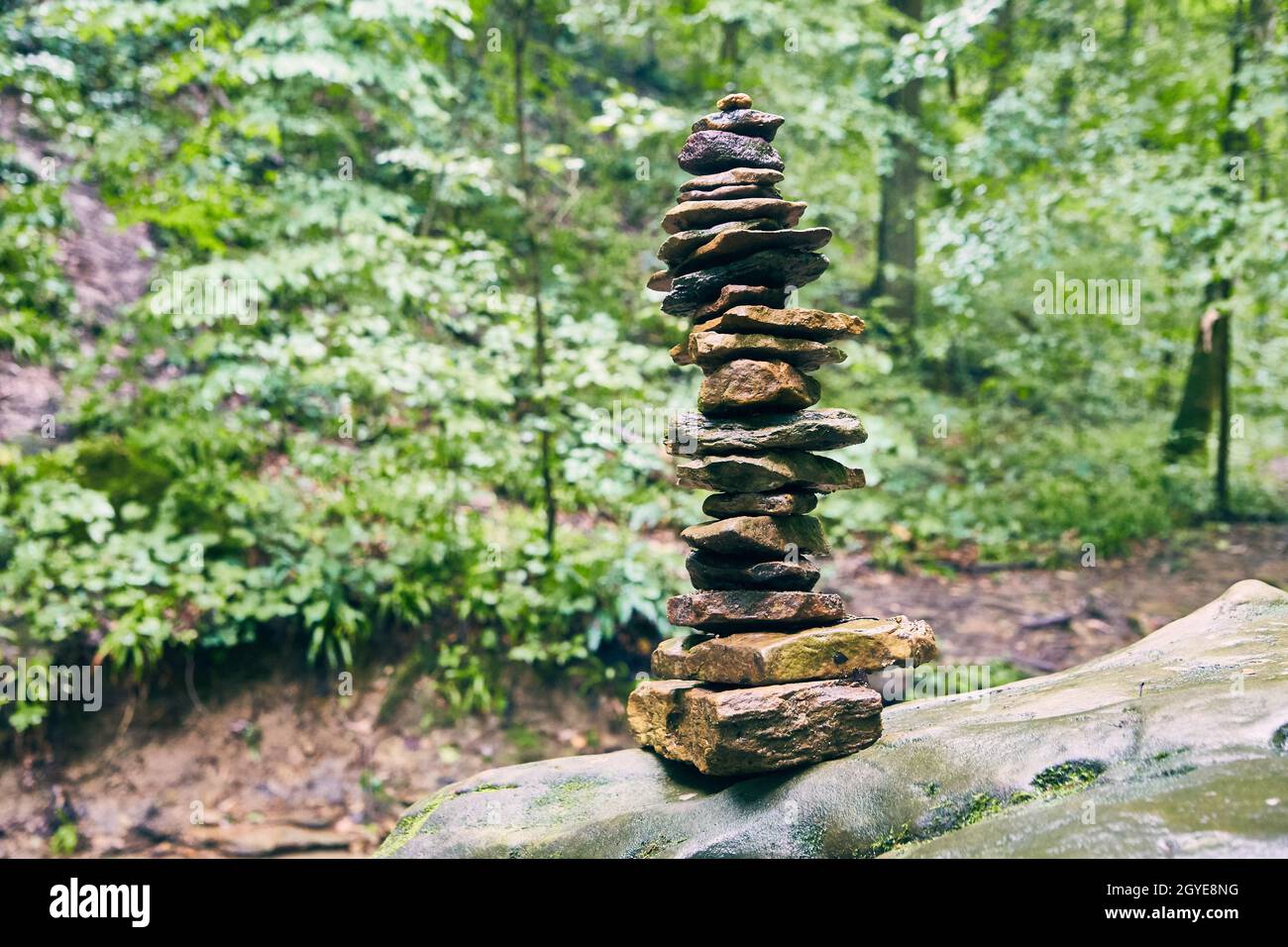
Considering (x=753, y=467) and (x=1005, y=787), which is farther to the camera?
(x=753, y=467)

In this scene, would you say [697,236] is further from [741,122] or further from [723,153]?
[741,122]

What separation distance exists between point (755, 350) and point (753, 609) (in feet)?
3.15

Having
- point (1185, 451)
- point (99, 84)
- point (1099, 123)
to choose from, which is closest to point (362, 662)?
point (99, 84)

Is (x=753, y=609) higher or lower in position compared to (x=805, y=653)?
higher

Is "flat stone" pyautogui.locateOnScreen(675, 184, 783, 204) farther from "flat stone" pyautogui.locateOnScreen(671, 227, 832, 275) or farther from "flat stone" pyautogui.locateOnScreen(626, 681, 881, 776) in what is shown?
"flat stone" pyautogui.locateOnScreen(626, 681, 881, 776)

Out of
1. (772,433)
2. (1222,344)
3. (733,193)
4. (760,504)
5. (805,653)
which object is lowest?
(805,653)

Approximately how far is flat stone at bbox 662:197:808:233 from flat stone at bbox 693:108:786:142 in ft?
0.98

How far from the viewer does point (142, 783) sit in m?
5.82

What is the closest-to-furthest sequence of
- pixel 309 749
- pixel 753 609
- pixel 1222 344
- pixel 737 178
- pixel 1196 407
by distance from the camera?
pixel 753 609 < pixel 737 178 < pixel 309 749 < pixel 1222 344 < pixel 1196 407

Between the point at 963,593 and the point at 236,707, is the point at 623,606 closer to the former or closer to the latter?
the point at 236,707

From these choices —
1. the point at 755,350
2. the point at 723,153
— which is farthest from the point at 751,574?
the point at 723,153

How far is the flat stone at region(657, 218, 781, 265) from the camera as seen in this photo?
10.9 feet

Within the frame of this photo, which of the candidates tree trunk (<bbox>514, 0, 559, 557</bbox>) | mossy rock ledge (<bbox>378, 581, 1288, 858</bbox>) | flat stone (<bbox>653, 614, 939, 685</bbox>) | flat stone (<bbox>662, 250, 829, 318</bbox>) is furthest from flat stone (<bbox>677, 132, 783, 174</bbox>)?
tree trunk (<bbox>514, 0, 559, 557</bbox>)

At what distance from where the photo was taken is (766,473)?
3.23 m
